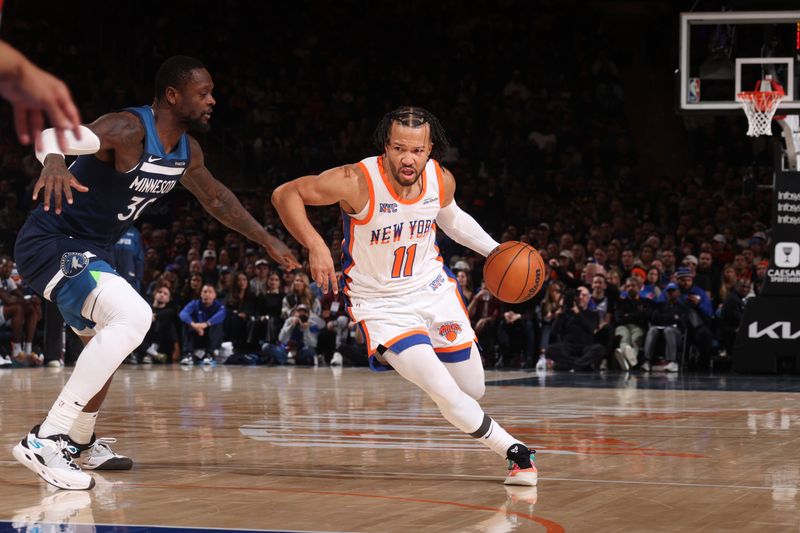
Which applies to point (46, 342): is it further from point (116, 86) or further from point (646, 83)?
point (646, 83)

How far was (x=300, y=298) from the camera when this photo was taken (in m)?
15.4

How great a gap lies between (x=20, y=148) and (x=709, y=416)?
1511cm

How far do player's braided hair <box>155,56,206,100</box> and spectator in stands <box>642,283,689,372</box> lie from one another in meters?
9.23

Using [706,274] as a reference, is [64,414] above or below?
below

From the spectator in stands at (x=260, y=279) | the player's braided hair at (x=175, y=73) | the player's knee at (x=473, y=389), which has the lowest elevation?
the player's knee at (x=473, y=389)

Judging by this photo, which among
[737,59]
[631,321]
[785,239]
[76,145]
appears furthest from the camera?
[631,321]

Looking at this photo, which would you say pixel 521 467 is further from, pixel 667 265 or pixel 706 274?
pixel 667 265

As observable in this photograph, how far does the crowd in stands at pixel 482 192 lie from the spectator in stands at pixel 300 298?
0.07 feet

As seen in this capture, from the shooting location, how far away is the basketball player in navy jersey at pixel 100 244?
205 inches

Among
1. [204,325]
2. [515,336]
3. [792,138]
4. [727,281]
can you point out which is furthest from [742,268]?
[204,325]

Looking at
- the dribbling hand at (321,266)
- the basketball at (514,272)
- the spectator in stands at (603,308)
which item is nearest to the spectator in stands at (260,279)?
the spectator in stands at (603,308)

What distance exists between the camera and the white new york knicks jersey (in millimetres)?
5570

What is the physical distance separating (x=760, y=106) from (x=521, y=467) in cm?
830

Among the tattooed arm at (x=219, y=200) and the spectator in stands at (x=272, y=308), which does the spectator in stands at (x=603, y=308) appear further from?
the tattooed arm at (x=219, y=200)
